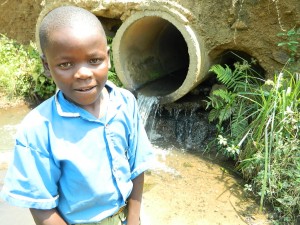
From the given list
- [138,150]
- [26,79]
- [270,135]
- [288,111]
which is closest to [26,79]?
[26,79]

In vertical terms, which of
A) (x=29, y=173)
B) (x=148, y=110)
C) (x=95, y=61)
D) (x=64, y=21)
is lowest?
(x=148, y=110)

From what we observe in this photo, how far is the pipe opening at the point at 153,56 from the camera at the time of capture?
16.1ft

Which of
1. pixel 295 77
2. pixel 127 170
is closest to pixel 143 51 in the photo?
pixel 295 77

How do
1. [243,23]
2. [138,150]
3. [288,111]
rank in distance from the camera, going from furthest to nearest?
[243,23] → [288,111] → [138,150]

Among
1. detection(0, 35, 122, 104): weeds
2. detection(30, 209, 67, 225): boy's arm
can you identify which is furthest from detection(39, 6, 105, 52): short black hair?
detection(0, 35, 122, 104): weeds

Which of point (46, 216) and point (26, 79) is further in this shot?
point (26, 79)

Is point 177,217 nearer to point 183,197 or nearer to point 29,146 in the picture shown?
point 183,197

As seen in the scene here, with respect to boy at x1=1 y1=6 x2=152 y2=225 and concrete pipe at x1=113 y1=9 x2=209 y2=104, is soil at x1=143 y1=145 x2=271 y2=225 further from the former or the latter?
boy at x1=1 y1=6 x2=152 y2=225

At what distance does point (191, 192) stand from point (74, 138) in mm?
2483

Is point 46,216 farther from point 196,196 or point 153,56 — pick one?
point 153,56

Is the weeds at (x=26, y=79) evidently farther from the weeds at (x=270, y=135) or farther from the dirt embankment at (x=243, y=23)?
the weeds at (x=270, y=135)

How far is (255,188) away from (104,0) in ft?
10.2

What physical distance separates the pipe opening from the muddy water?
118 cm

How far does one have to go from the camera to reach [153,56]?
5.82 m
